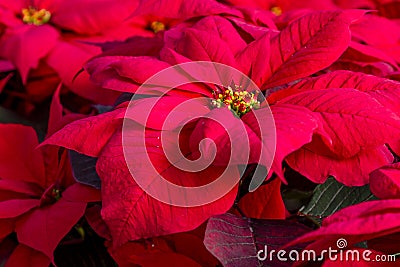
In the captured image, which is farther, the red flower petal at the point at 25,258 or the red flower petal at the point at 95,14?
the red flower petal at the point at 95,14

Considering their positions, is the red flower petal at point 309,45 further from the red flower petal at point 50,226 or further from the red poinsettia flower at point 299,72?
the red flower petal at point 50,226

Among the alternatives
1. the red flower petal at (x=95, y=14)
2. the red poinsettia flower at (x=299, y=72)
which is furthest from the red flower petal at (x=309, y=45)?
the red flower petal at (x=95, y=14)

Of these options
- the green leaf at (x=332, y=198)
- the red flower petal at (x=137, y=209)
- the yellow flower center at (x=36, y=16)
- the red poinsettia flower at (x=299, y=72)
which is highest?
the red poinsettia flower at (x=299, y=72)

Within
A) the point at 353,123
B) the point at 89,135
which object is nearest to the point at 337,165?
the point at 353,123

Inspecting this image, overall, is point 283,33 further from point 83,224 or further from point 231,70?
point 83,224

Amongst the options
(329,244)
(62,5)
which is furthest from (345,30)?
(62,5)

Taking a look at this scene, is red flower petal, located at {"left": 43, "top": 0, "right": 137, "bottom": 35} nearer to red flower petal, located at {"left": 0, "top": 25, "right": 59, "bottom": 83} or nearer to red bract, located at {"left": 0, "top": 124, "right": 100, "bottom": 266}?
red flower petal, located at {"left": 0, "top": 25, "right": 59, "bottom": 83}
